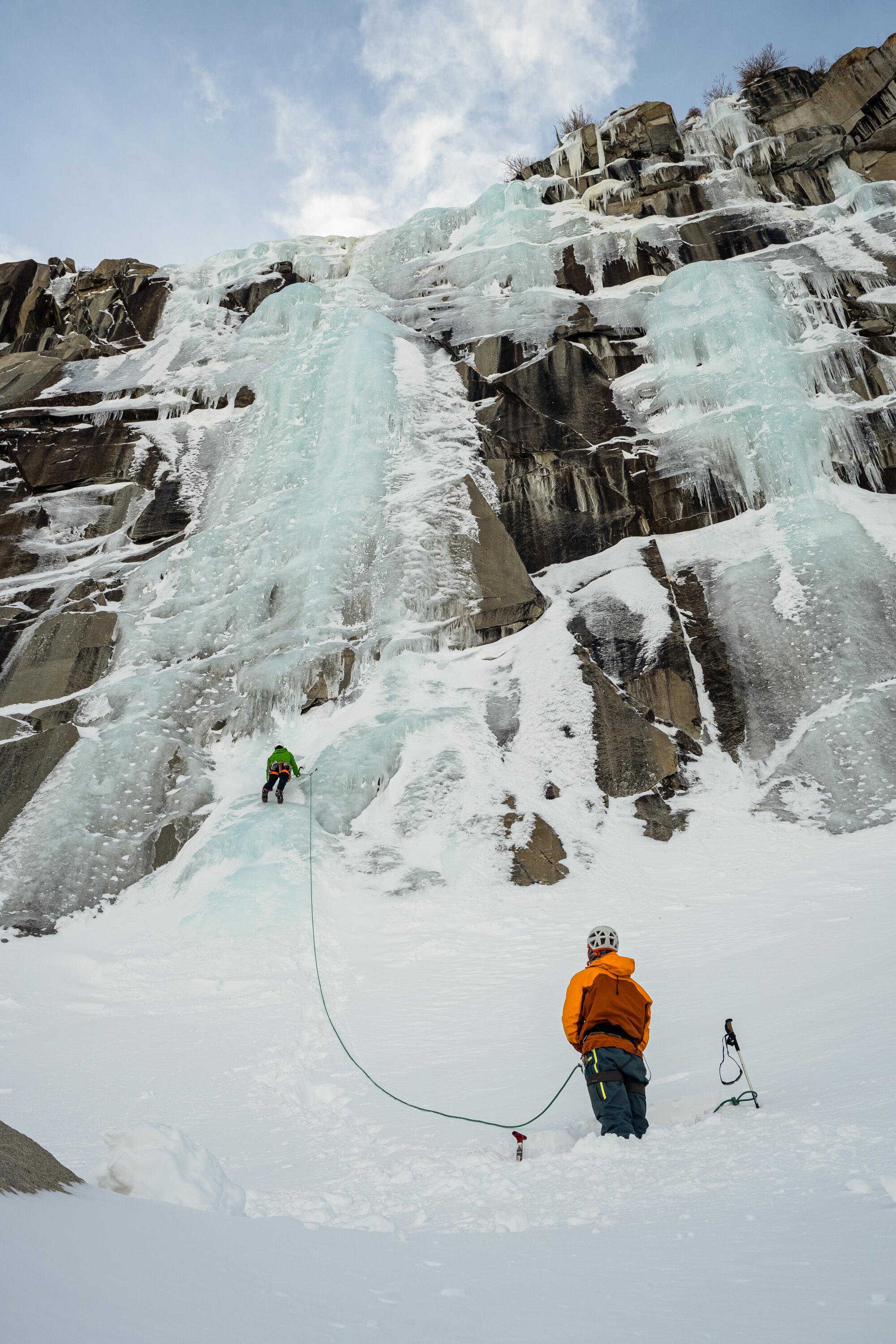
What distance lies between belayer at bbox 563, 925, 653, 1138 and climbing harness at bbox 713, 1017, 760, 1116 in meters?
0.38

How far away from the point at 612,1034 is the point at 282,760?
27.6ft

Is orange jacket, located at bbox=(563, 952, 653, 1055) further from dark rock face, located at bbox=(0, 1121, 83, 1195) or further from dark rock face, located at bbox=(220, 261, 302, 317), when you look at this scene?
dark rock face, located at bbox=(220, 261, 302, 317)

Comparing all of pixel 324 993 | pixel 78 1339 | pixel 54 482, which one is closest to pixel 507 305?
pixel 54 482

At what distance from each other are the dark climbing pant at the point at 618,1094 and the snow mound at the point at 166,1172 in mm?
1774

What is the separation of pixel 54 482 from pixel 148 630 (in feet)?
23.0

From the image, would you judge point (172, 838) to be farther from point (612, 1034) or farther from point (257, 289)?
point (257, 289)

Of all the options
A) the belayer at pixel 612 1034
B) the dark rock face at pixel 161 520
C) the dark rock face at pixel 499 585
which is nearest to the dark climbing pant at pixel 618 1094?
the belayer at pixel 612 1034

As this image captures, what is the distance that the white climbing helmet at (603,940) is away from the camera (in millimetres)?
4414

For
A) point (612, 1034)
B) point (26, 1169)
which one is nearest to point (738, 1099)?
point (612, 1034)

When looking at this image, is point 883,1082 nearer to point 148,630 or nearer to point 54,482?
point 148,630

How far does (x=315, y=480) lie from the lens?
17234 millimetres

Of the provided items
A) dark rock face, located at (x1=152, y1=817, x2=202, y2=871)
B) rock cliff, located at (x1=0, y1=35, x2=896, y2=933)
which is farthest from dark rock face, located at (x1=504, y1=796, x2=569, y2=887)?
dark rock face, located at (x1=152, y1=817, x2=202, y2=871)

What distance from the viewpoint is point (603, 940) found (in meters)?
4.45

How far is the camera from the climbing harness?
11.9ft
